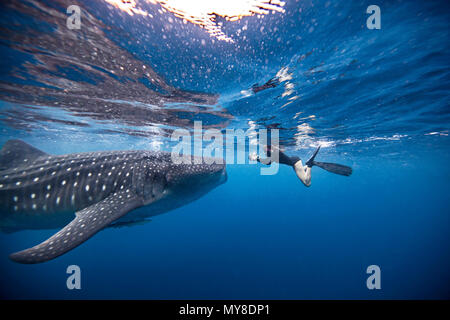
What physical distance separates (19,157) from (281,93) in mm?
9528

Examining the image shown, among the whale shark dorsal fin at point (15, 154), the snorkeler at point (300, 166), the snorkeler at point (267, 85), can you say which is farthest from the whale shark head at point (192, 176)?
the snorkeler at point (267, 85)

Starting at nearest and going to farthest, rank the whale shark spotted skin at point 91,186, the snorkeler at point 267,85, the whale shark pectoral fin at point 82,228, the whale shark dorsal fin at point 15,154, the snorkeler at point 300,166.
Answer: the whale shark pectoral fin at point 82,228 → the whale shark spotted skin at point 91,186 → the whale shark dorsal fin at point 15,154 → the snorkeler at point 300,166 → the snorkeler at point 267,85

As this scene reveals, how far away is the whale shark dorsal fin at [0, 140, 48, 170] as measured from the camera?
4617 millimetres

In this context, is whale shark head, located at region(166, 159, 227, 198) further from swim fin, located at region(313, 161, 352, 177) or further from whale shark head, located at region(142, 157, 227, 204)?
swim fin, located at region(313, 161, 352, 177)

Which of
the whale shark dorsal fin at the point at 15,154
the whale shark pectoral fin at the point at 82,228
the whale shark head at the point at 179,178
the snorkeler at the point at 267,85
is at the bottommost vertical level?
the whale shark pectoral fin at the point at 82,228

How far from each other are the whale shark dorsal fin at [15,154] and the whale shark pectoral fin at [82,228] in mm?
3240

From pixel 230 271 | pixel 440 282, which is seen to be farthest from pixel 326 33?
pixel 440 282

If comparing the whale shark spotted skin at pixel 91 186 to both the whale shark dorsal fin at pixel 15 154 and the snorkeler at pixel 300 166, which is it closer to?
the whale shark dorsal fin at pixel 15 154

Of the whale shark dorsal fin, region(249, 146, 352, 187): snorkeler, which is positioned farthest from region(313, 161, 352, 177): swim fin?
the whale shark dorsal fin

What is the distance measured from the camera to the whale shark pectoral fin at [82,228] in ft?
7.30

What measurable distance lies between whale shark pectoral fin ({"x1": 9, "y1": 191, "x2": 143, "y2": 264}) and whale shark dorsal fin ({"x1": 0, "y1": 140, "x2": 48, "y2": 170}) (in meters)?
3.24

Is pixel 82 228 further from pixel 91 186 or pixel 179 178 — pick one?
pixel 179 178

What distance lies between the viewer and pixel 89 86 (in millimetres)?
8391

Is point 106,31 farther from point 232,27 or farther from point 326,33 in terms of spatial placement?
point 326,33
